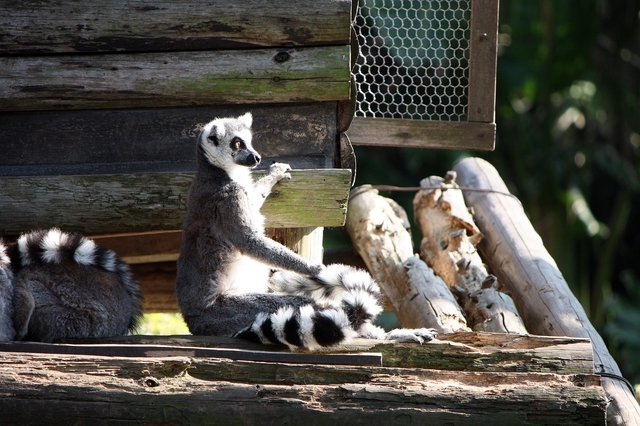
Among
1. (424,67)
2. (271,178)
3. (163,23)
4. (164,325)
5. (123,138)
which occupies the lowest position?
(164,325)

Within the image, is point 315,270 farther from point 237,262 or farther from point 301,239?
point 301,239

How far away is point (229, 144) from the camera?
4.02m

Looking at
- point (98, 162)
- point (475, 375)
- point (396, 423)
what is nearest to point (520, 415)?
point (475, 375)

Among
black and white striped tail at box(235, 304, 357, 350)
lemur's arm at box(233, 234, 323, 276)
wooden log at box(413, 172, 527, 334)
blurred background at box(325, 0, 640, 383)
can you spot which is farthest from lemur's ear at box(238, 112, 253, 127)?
blurred background at box(325, 0, 640, 383)

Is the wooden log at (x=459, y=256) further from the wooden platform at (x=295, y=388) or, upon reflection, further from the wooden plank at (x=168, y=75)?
the wooden plank at (x=168, y=75)

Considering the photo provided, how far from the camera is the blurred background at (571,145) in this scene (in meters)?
10.9

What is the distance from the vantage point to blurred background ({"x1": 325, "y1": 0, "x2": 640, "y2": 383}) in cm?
1085

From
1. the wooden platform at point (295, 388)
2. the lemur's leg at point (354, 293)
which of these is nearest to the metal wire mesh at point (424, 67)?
the lemur's leg at point (354, 293)

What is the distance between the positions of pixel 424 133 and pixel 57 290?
2459 millimetres

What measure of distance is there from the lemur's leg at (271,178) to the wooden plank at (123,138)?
0.17 m

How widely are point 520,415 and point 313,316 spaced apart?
36.1 inches

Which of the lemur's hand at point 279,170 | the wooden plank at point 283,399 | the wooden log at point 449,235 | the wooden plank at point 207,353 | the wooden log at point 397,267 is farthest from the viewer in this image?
the wooden log at point 449,235

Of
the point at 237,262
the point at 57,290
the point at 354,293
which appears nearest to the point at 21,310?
the point at 57,290

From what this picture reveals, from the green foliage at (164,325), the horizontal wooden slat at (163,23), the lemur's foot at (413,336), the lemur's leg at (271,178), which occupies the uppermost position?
the horizontal wooden slat at (163,23)
